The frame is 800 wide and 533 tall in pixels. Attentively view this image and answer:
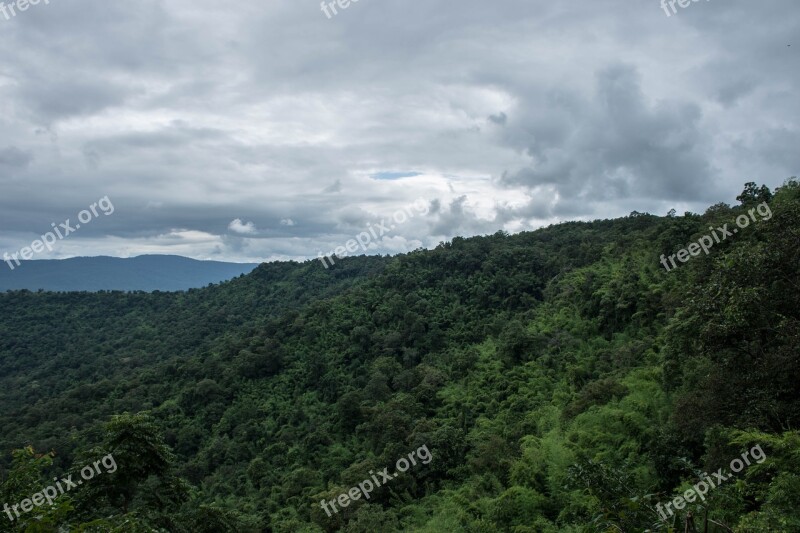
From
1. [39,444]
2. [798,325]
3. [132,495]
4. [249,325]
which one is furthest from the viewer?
[249,325]

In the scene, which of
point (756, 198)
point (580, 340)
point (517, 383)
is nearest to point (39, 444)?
point (517, 383)

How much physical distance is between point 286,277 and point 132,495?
7162 cm

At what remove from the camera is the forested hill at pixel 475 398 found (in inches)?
387

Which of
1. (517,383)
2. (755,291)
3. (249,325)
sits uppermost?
(249,325)

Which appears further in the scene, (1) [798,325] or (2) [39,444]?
(2) [39,444]

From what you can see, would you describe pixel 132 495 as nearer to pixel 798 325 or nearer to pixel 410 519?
pixel 410 519

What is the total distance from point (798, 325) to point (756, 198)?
16.4 meters

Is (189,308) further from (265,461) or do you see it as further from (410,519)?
(410,519)

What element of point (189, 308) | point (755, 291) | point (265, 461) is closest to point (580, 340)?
point (755, 291)

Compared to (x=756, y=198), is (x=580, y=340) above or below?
below

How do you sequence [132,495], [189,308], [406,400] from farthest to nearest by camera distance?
[189,308] < [406,400] < [132,495]

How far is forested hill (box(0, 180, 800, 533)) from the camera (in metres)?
9.83

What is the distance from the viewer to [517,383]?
90.4 feet

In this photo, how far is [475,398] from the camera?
28.6 metres
